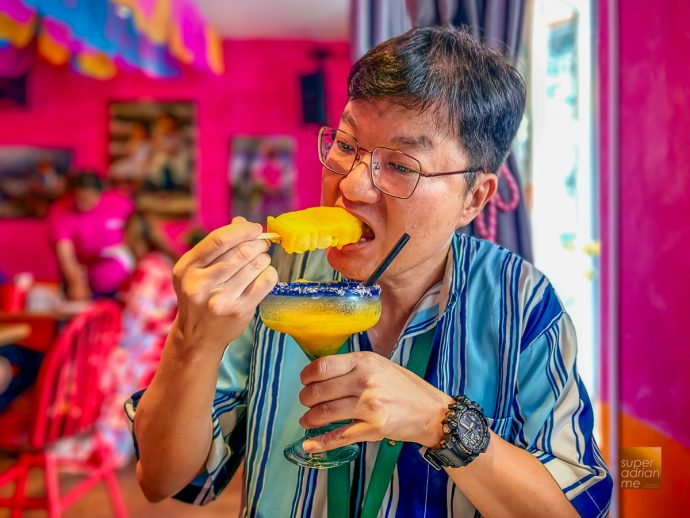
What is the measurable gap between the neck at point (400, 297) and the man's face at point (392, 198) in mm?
88

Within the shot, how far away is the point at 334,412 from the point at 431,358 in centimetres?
43

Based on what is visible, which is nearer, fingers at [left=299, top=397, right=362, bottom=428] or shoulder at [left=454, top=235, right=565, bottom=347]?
fingers at [left=299, top=397, right=362, bottom=428]

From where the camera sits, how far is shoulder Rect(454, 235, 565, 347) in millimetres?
1432

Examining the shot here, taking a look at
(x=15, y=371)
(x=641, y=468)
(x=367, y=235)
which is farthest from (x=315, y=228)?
(x=15, y=371)

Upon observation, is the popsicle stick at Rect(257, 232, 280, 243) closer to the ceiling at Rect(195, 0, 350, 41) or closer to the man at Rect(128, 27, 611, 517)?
the man at Rect(128, 27, 611, 517)

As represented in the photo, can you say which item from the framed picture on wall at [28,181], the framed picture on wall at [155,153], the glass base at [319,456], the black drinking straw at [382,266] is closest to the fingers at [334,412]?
the glass base at [319,456]

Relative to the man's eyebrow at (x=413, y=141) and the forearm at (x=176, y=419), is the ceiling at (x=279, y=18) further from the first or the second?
the forearm at (x=176, y=419)

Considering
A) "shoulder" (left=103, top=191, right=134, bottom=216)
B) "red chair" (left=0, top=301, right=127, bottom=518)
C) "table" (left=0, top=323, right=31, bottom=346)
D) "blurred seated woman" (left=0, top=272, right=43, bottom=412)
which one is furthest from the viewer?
"shoulder" (left=103, top=191, right=134, bottom=216)

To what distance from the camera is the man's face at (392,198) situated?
134cm

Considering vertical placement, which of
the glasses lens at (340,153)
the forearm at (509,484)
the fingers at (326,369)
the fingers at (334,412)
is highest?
the glasses lens at (340,153)

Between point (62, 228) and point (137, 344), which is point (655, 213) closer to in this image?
point (137, 344)

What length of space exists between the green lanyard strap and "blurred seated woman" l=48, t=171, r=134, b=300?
13.5ft

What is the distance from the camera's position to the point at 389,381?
1119 millimetres

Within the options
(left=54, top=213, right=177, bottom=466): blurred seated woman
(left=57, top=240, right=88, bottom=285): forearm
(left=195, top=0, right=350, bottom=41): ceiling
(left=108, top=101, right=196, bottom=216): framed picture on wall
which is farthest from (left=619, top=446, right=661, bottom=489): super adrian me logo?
(left=108, top=101, right=196, bottom=216): framed picture on wall
